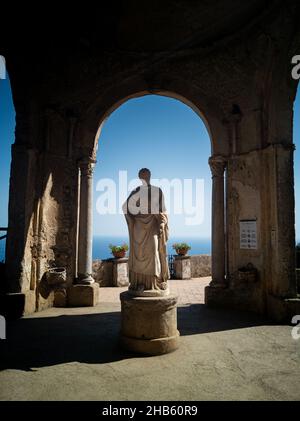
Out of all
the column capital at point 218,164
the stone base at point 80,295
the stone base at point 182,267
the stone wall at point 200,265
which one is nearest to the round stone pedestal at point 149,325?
the stone base at point 80,295

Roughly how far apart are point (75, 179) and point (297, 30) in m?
6.01

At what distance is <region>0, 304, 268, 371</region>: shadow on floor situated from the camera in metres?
4.09

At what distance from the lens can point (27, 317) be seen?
623 centimetres

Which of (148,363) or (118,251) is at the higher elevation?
(118,251)

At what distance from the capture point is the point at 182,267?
12.1 metres

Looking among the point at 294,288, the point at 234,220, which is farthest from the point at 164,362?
the point at 234,220

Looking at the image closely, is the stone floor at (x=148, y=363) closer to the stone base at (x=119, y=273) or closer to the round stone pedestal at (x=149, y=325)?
the round stone pedestal at (x=149, y=325)

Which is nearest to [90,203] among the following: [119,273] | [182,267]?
[119,273]

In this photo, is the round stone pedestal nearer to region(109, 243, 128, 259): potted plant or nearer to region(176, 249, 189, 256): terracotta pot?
region(109, 243, 128, 259): potted plant

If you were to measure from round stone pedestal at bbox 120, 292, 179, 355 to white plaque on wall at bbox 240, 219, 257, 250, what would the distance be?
129 inches

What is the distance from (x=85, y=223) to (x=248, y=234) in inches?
162

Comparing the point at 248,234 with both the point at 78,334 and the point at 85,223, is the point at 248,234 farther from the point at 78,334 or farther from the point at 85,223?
the point at 78,334

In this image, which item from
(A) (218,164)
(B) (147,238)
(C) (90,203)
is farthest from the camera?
(C) (90,203)
